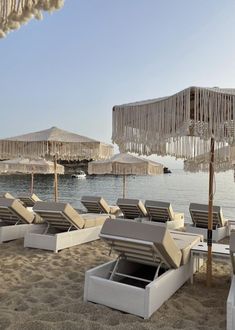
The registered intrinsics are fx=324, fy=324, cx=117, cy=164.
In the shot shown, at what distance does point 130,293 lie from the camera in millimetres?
3260

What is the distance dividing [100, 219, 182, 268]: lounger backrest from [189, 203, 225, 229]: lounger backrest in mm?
3748

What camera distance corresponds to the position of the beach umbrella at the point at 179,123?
128 inches

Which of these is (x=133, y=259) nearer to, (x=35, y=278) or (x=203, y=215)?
(x=35, y=278)

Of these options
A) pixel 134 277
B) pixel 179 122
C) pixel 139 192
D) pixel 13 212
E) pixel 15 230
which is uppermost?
pixel 179 122

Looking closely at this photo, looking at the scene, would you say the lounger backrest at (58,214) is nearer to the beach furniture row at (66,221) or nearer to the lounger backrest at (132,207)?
the beach furniture row at (66,221)

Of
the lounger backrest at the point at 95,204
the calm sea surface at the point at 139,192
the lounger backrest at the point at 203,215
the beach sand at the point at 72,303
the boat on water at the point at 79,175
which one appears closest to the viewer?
the beach sand at the point at 72,303

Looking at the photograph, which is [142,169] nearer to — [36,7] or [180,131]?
[180,131]

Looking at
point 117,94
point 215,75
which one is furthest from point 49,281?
point 117,94

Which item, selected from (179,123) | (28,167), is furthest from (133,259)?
(28,167)

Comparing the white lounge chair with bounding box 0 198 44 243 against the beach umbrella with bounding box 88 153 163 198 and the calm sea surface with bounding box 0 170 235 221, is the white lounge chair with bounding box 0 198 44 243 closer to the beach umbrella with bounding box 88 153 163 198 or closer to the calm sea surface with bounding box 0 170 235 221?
the beach umbrella with bounding box 88 153 163 198

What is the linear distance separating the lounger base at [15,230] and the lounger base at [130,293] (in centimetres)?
296

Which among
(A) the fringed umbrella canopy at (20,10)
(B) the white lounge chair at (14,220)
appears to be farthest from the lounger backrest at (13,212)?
(A) the fringed umbrella canopy at (20,10)

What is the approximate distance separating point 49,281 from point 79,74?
399 inches

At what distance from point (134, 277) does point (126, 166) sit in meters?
7.11
